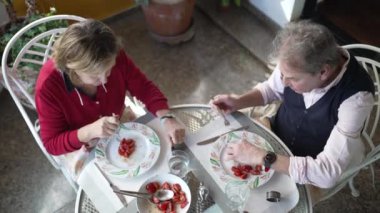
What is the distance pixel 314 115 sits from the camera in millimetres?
1515

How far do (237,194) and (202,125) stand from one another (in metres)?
0.38

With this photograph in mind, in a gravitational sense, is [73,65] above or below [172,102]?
above

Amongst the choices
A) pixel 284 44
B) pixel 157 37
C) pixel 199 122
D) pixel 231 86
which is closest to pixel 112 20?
pixel 157 37

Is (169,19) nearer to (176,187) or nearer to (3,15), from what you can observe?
(3,15)

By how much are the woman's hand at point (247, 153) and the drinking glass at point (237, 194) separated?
9 cm

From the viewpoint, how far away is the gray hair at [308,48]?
129 cm

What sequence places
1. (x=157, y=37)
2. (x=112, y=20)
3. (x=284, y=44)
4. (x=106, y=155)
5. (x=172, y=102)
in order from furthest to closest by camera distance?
(x=112, y=20) < (x=157, y=37) < (x=172, y=102) < (x=106, y=155) < (x=284, y=44)

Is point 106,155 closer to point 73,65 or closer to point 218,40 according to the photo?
point 73,65

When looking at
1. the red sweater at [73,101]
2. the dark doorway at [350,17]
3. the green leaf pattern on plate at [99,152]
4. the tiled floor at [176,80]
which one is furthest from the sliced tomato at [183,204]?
the dark doorway at [350,17]

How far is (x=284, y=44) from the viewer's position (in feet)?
4.38

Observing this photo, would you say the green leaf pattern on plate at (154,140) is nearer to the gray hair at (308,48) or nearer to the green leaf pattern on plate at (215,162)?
the green leaf pattern on plate at (215,162)

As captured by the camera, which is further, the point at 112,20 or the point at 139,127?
the point at 112,20

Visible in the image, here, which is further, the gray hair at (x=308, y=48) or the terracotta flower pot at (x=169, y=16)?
the terracotta flower pot at (x=169, y=16)

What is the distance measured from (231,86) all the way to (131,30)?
3.17 feet
